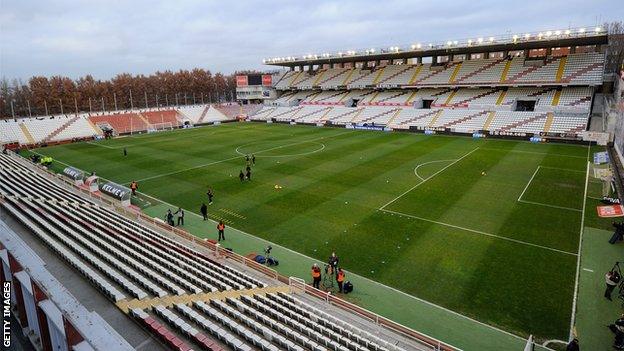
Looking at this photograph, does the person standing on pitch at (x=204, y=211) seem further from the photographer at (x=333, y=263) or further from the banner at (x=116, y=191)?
the photographer at (x=333, y=263)

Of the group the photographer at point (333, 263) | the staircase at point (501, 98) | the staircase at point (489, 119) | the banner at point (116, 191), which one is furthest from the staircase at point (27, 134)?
the staircase at point (501, 98)

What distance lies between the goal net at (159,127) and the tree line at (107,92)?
993 cm

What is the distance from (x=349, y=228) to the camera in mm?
18922

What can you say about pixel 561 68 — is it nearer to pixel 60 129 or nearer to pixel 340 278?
pixel 340 278

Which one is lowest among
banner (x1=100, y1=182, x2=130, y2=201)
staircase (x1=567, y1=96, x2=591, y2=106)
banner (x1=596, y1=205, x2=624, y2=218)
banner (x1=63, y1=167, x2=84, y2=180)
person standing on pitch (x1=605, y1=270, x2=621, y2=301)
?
person standing on pitch (x1=605, y1=270, x2=621, y2=301)

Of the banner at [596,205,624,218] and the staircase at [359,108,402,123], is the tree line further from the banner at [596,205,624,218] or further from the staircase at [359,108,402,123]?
the banner at [596,205,624,218]

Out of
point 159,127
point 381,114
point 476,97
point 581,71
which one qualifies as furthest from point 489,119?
point 159,127

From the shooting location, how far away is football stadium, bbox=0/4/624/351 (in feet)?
31.1

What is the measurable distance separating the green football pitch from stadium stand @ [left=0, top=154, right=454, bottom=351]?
12.7ft

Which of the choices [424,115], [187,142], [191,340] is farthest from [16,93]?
[191,340]

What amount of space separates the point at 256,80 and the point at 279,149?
4335cm

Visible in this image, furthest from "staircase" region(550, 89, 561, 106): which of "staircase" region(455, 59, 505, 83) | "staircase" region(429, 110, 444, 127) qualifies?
"staircase" region(429, 110, 444, 127)

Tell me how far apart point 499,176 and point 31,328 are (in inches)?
1089

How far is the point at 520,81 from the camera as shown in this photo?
1905 inches
